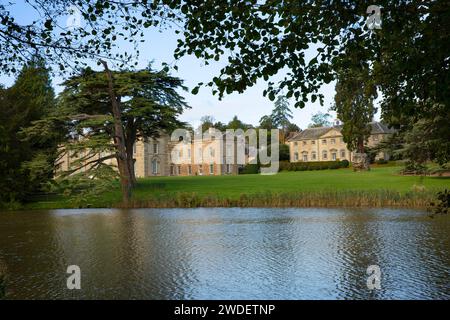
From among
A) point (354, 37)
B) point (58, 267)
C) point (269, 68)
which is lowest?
point (58, 267)

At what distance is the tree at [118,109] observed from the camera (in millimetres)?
27416

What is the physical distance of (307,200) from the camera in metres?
21.9

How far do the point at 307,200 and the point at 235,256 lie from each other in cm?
1231

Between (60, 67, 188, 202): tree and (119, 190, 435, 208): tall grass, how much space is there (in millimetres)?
3506

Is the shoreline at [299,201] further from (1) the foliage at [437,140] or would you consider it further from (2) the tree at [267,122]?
(2) the tree at [267,122]

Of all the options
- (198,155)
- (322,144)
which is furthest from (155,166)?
(322,144)

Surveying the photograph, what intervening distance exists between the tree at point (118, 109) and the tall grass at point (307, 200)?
3506 millimetres

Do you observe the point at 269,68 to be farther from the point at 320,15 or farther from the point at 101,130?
the point at 101,130

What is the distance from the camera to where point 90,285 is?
7.79 meters

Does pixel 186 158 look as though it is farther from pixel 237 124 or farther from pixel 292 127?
pixel 292 127

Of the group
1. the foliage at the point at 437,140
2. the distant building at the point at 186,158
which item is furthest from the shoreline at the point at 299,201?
the distant building at the point at 186,158

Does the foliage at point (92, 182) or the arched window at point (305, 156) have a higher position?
the arched window at point (305, 156)
